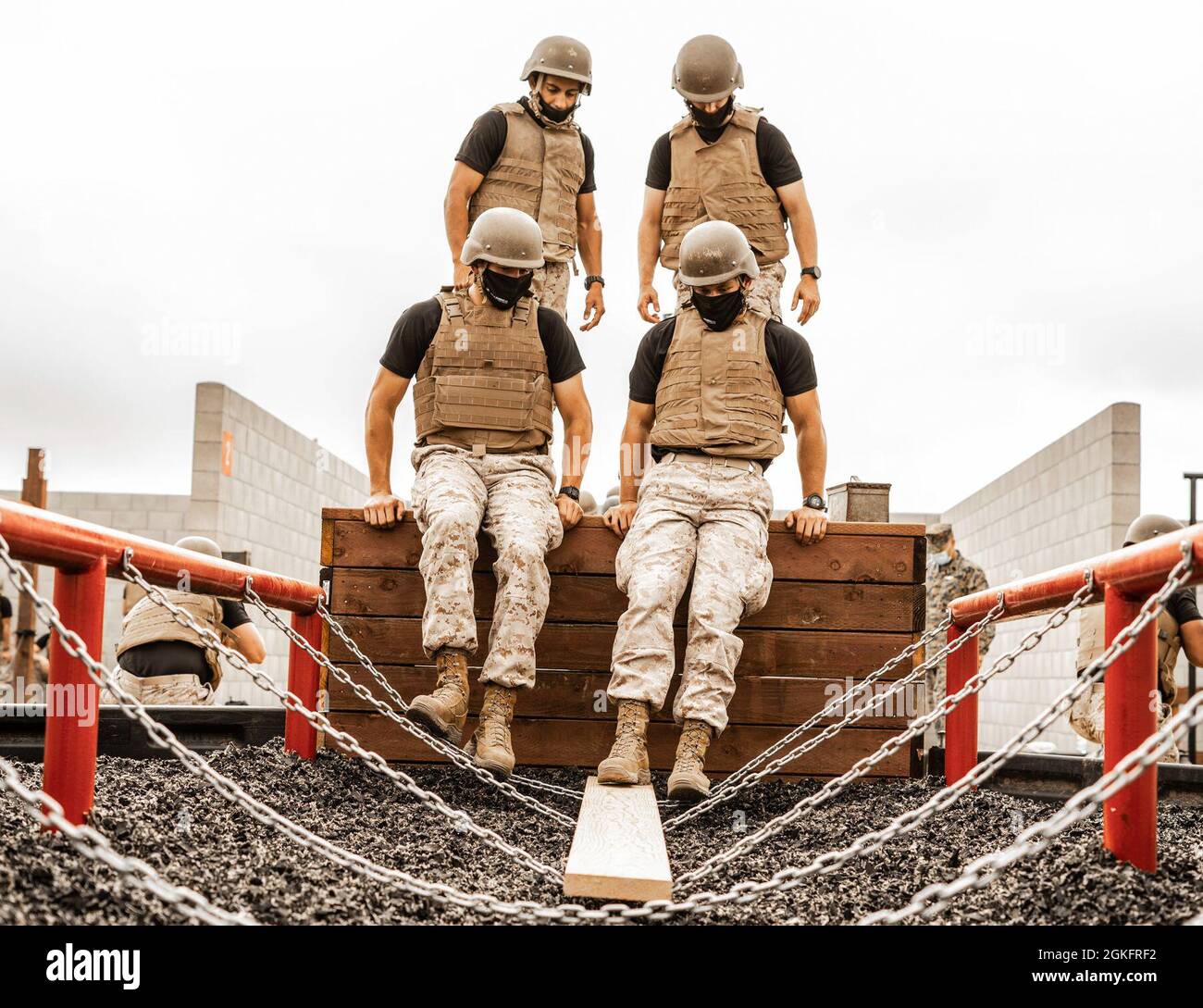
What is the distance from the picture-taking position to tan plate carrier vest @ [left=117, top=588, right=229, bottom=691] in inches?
251

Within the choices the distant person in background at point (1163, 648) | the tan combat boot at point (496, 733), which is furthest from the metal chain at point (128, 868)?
the distant person in background at point (1163, 648)

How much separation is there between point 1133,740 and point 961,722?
1758mm

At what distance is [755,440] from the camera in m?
4.76

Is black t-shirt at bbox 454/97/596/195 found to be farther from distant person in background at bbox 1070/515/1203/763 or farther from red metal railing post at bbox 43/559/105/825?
distant person in background at bbox 1070/515/1203/763

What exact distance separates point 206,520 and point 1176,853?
1004 centimetres

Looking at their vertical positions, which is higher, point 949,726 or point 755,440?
point 755,440

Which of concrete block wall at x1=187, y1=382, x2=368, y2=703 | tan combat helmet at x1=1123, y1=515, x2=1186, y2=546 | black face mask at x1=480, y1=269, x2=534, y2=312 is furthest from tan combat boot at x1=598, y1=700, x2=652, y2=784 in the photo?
concrete block wall at x1=187, y1=382, x2=368, y2=703

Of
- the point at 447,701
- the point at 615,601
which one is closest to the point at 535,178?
the point at 615,601

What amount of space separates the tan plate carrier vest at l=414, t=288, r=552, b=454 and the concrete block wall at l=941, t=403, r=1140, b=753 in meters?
6.67

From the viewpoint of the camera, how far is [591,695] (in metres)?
4.86

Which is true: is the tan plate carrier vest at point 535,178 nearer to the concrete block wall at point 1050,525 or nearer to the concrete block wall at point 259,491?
the concrete block wall at point 1050,525

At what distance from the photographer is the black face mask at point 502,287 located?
480cm
